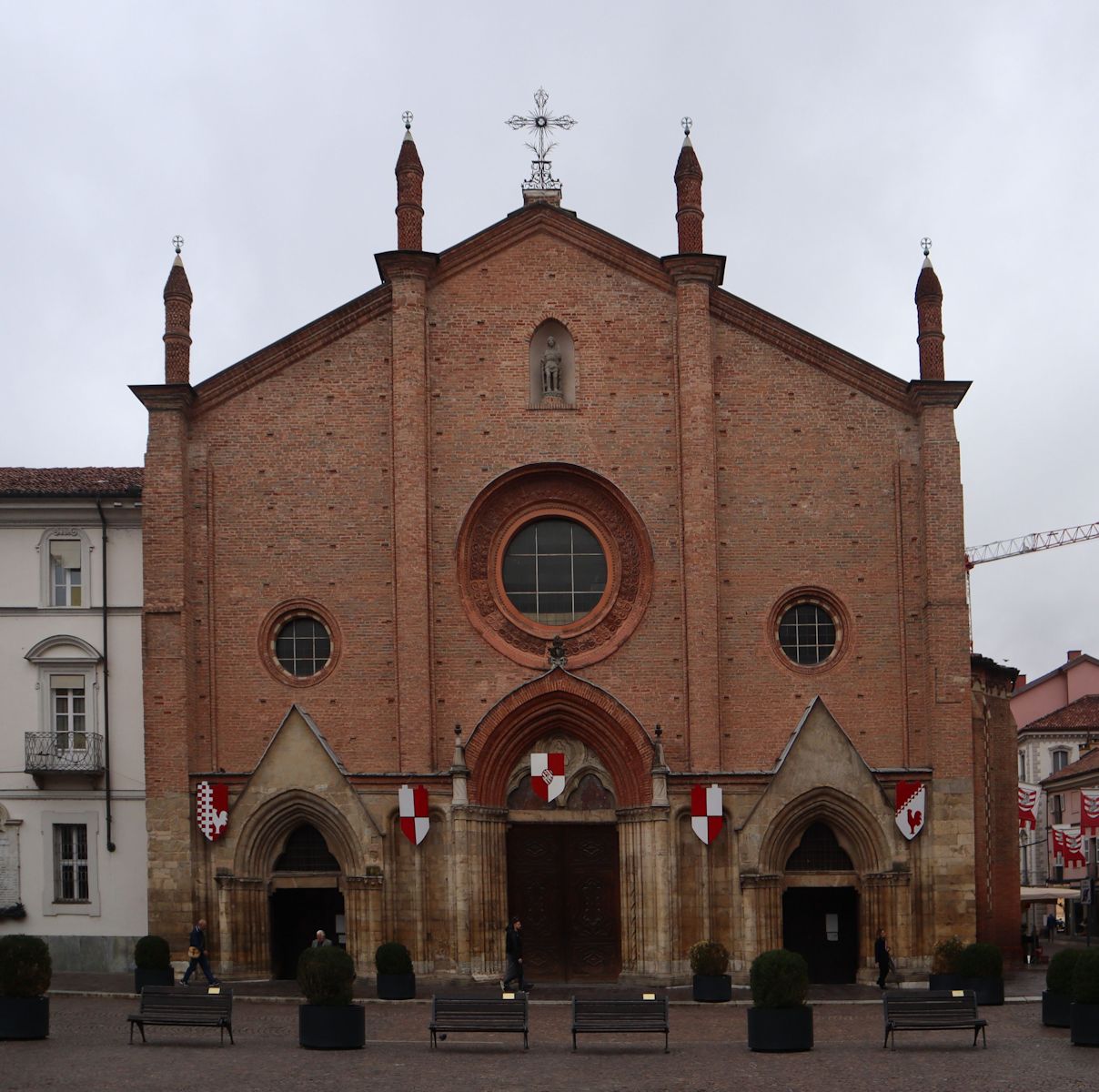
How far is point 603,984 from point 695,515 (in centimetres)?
945

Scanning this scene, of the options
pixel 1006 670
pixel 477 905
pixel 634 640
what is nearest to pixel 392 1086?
pixel 477 905

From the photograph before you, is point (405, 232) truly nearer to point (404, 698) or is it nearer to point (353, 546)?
point (353, 546)

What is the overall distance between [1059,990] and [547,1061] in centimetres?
793

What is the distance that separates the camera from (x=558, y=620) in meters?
34.2

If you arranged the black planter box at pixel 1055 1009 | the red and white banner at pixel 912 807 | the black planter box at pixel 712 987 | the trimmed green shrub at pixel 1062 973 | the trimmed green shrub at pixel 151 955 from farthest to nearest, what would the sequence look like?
the red and white banner at pixel 912 807
the trimmed green shrub at pixel 151 955
the black planter box at pixel 712 987
the black planter box at pixel 1055 1009
the trimmed green shrub at pixel 1062 973

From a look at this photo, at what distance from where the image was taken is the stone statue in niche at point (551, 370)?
113ft

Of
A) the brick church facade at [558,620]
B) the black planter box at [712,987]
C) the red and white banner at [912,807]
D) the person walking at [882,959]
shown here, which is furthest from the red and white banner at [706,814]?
the person walking at [882,959]

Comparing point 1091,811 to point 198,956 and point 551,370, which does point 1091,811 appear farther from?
point 198,956

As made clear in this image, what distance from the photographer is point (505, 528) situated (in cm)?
3434

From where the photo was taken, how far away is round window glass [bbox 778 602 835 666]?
1332 inches

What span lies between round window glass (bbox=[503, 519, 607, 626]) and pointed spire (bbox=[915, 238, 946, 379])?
25.4 ft

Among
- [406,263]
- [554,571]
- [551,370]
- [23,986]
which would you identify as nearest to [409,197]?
[406,263]

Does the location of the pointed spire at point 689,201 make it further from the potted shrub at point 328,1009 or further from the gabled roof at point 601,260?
the potted shrub at point 328,1009

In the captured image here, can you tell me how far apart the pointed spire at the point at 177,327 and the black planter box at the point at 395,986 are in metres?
12.7
